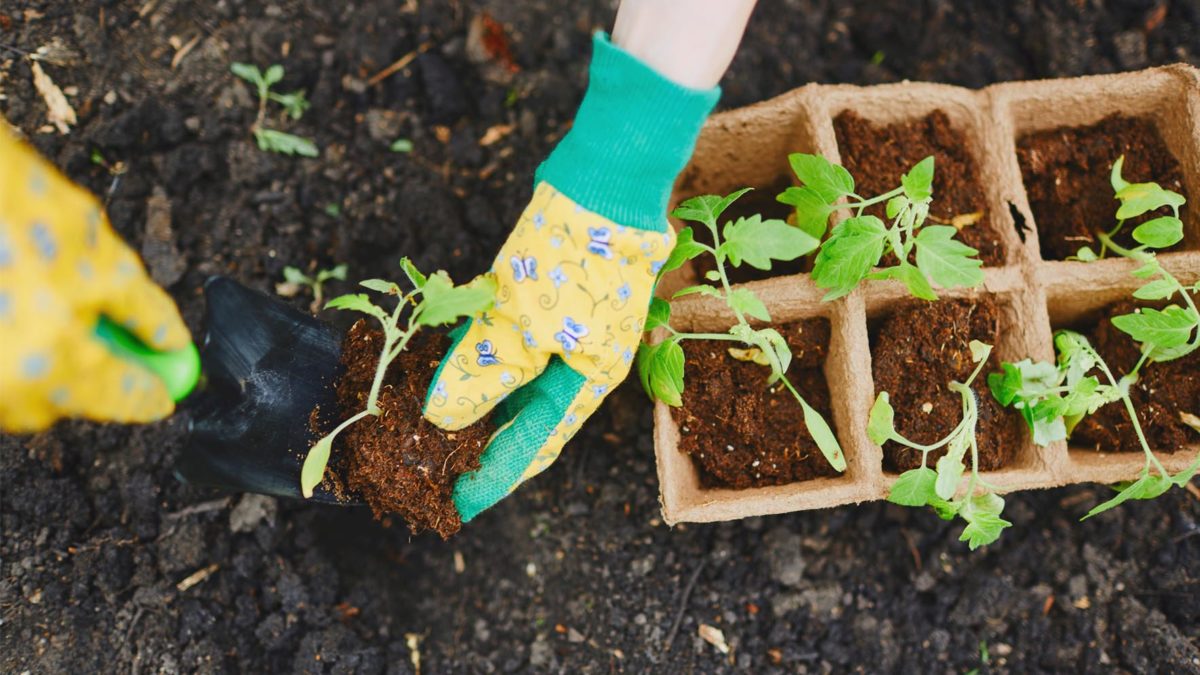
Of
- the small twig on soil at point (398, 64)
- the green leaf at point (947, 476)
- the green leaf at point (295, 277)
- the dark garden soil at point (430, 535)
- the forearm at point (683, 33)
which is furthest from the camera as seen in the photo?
the small twig on soil at point (398, 64)

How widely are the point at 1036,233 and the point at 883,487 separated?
21.3 inches

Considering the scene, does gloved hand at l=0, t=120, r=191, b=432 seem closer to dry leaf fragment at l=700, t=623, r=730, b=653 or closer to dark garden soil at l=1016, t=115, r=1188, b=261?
dry leaf fragment at l=700, t=623, r=730, b=653

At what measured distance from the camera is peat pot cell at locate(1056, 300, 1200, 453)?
153 centimetres

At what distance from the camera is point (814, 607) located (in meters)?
1.88

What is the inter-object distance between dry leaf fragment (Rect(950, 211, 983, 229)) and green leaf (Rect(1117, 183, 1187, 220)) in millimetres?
221

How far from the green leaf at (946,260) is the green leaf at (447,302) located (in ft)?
2.19

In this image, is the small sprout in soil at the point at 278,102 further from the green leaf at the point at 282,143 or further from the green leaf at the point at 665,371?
the green leaf at the point at 665,371

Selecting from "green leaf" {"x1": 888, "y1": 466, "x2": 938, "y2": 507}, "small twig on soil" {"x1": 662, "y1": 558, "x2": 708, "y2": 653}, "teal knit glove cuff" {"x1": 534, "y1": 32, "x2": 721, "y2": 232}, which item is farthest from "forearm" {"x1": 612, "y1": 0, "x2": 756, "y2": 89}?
"small twig on soil" {"x1": 662, "y1": 558, "x2": 708, "y2": 653}

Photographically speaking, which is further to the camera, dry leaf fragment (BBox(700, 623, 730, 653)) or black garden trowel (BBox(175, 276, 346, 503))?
dry leaf fragment (BBox(700, 623, 730, 653))

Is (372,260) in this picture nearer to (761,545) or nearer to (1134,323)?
(761,545)

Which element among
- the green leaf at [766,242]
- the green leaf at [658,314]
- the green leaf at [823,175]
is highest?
the green leaf at [823,175]

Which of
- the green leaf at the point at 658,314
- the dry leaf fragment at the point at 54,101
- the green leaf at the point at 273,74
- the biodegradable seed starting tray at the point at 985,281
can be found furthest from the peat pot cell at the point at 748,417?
the dry leaf fragment at the point at 54,101

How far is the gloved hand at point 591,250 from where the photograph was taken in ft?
4.26

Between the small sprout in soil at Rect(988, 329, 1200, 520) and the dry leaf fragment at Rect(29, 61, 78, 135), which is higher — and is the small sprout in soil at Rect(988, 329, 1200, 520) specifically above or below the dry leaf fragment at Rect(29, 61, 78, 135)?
below
